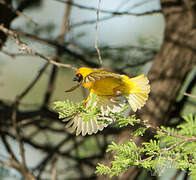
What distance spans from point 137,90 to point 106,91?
3.6 inches

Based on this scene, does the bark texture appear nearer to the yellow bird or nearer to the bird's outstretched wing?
the yellow bird

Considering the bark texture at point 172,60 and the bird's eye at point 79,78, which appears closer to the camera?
the bird's eye at point 79,78

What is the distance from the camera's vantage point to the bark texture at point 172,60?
1.30 metres

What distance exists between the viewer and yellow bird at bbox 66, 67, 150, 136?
53 cm

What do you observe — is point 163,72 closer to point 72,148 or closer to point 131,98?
point 131,98

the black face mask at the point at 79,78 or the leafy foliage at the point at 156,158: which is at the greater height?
the black face mask at the point at 79,78

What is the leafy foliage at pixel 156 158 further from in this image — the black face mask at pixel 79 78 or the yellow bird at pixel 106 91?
the black face mask at pixel 79 78

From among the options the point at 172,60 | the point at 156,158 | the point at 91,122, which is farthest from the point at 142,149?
the point at 172,60

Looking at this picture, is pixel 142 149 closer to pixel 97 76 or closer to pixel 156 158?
pixel 156 158

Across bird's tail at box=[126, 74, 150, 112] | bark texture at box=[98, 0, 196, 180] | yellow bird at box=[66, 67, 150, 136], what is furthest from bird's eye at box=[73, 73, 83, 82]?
bark texture at box=[98, 0, 196, 180]

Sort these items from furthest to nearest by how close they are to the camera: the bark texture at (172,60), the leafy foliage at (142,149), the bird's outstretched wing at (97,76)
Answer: the bark texture at (172,60)
the bird's outstretched wing at (97,76)
the leafy foliage at (142,149)

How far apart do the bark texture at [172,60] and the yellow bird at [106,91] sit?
642 mm

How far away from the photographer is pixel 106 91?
1.90 feet

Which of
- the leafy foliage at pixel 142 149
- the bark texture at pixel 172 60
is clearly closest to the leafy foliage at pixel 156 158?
the leafy foliage at pixel 142 149
